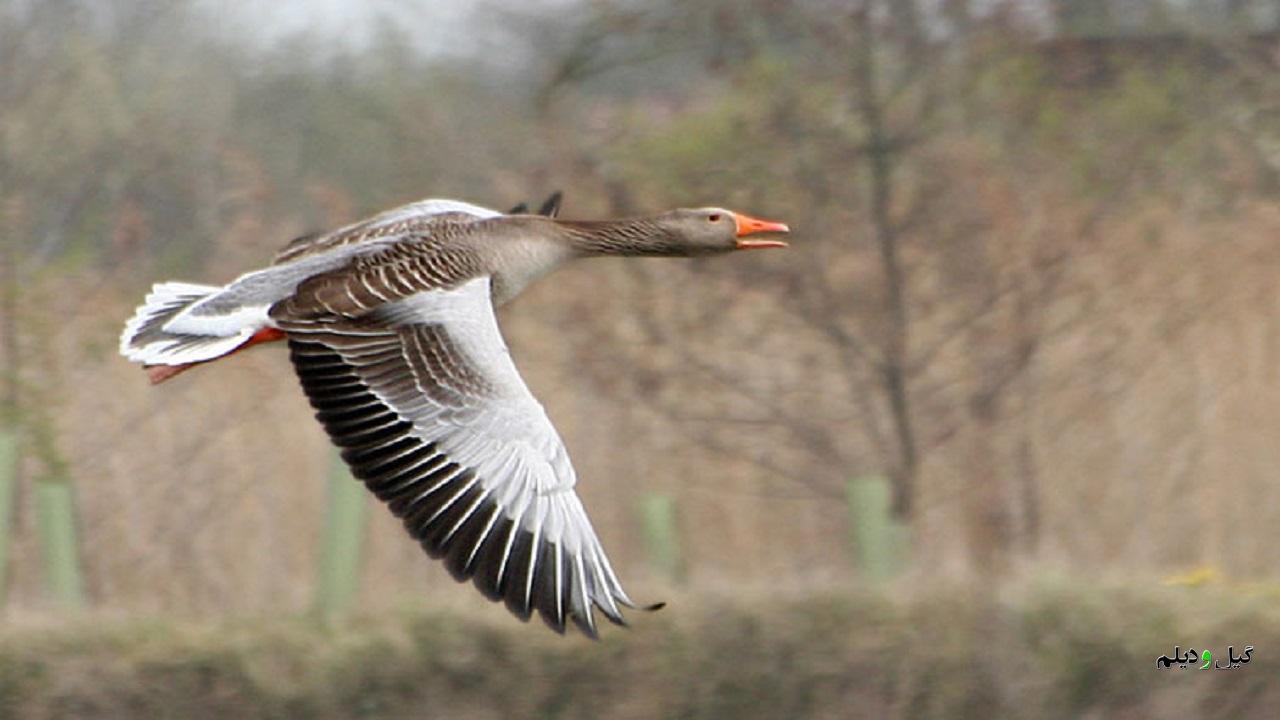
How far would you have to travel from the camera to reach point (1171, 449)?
468 inches

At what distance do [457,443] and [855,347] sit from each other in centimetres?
577

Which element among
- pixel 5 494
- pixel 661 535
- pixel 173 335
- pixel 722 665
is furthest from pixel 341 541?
pixel 173 335

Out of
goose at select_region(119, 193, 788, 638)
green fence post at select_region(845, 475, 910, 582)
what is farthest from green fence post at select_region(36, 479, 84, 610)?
goose at select_region(119, 193, 788, 638)

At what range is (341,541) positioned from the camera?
36.1 feet

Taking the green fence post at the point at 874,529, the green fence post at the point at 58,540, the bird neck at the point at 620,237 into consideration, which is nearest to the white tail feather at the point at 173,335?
the bird neck at the point at 620,237

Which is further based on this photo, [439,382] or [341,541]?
[341,541]

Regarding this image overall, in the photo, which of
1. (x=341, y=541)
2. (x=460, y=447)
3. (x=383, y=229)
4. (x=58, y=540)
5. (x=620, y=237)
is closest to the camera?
(x=460, y=447)

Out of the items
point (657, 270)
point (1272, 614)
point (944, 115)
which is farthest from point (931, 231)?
point (1272, 614)

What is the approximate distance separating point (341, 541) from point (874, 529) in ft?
8.11

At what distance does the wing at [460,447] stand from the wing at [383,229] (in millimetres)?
647

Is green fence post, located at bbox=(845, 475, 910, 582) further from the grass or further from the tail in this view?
the tail

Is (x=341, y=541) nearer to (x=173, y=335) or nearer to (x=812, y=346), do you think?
(x=812, y=346)

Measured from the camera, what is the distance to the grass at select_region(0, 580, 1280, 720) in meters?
9.87

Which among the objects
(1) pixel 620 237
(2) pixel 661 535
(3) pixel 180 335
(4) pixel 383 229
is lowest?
(2) pixel 661 535
